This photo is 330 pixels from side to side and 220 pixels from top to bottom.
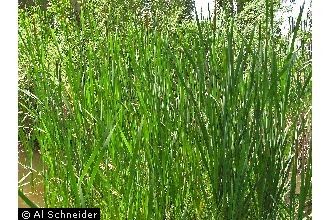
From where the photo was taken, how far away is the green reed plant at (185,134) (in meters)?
0.75

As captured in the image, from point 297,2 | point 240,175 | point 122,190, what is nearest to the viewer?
point 240,175

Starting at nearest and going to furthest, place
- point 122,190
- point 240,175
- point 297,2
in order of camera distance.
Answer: point 240,175 < point 122,190 < point 297,2

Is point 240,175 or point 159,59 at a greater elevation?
point 159,59

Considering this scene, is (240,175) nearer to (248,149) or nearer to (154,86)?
(248,149)

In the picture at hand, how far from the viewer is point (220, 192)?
79 cm

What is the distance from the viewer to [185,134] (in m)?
0.87

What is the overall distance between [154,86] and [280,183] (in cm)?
30

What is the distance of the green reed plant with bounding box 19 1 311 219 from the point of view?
0.75 m
